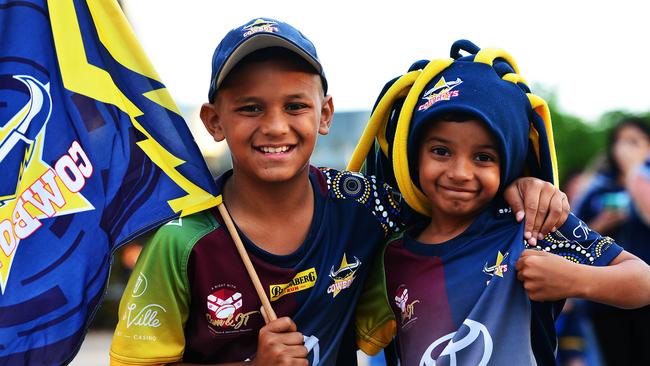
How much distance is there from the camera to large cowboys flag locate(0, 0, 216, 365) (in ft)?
10.0

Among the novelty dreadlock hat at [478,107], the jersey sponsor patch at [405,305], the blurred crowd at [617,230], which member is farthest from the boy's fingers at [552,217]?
the blurred crowd at [617,230]

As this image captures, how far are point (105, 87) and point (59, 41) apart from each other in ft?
0.77

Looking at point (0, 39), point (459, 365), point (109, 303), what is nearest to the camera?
point (459, 365)

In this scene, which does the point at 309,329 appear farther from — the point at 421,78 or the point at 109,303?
the point at 109,303

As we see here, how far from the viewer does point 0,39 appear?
315cm

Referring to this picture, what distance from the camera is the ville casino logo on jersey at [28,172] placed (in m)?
3.10

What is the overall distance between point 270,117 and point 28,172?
91cm

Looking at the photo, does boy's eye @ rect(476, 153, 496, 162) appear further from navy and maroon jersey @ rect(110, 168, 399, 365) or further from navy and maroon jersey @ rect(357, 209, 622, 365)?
navy and maroon jersey @ rect(110, 168, 399, 365)

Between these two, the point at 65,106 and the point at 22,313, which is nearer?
the point at 22,313


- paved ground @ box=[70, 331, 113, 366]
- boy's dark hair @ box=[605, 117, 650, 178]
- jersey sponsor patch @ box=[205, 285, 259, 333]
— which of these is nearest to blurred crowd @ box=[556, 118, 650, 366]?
boy's dark hair @ box=[605, 117, 650, 178]

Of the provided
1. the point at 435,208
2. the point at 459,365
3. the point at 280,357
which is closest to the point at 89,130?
the point at 280,357

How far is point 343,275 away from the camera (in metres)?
3.29

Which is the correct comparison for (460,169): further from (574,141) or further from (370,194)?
(574,141)

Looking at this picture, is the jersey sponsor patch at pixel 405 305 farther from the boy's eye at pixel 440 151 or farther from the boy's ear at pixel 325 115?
the boy's ear at pixel 325 115
